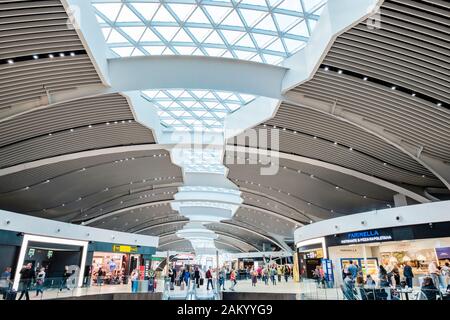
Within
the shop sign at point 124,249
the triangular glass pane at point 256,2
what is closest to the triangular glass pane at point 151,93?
the triangular glass pane at point 256,2

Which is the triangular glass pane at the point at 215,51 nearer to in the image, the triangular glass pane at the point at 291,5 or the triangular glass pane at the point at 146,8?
the triangular glass pane at the point at 146,8

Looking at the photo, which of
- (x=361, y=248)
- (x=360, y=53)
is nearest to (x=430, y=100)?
(x=360, y=53)

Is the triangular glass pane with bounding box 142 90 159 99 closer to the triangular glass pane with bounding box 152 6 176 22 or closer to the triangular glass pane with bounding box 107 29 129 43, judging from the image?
the triangular glass pane with bounding box 107 29 129 43

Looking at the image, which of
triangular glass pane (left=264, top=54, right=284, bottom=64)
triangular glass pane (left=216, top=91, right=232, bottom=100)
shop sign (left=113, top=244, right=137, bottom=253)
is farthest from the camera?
shop sign (left=113, top=244, right=137, bottom=253)

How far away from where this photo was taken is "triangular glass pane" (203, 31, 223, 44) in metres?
15.8

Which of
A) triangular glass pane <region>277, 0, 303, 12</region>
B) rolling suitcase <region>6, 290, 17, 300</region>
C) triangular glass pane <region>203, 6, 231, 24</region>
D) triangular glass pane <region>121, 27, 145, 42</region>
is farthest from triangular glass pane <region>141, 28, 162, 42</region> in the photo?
rolling suitcase <region>6, 290, 17, 300</region>

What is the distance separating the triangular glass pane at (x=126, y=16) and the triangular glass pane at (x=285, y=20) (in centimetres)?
679

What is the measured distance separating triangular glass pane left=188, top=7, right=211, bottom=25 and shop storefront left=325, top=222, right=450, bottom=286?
53.9 ft

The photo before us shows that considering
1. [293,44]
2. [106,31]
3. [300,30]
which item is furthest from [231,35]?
[106,31]

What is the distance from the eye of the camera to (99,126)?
19312 millimetres

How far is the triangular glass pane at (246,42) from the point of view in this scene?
15.9 meters

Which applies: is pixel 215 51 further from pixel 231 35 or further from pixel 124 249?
pixel 124 249

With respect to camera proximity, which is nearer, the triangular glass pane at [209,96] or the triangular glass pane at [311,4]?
the triangular glass pane at [311,4]
